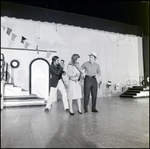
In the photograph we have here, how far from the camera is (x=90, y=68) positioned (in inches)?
115

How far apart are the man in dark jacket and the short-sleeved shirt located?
0.44 m

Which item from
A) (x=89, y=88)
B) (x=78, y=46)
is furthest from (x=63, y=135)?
(x=78, y=46)

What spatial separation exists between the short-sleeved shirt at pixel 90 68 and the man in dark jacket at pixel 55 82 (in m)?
0.44

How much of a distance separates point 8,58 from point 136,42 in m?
2.60

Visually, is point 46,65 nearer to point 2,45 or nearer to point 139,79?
point 2,45

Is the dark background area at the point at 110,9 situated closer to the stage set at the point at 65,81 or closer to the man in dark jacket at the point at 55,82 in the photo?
the stage set at the point at 65,81

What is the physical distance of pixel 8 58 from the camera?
2.31m

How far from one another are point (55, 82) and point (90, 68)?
69 centimetres

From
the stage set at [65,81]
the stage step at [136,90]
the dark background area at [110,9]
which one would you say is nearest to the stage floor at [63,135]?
the stage set at [65,81]

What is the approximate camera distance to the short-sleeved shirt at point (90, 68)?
2.90 m

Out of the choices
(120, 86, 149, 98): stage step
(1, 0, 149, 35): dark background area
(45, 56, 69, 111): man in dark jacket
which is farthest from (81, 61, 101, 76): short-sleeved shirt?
(120, 86, 149, 98): stage step

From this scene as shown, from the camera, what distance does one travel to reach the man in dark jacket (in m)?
2.74

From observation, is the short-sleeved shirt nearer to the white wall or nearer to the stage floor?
the white wall

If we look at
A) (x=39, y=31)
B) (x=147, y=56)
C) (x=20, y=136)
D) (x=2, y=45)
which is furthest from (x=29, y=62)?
(x=147, y=56)
